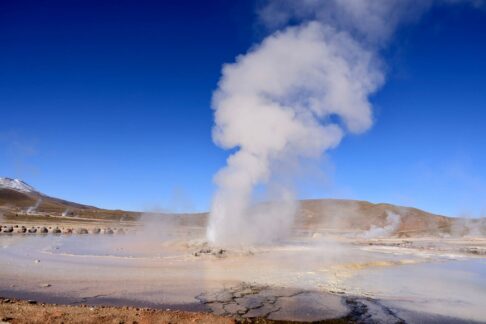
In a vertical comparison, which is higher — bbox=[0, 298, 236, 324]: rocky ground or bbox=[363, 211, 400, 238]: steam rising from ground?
bbox=[363, 211, 400, 238]: steam rising from ground

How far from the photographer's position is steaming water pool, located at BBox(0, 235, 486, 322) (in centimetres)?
1176

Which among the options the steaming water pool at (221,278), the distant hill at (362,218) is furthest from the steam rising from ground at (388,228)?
the steaming water pool at (221,278)


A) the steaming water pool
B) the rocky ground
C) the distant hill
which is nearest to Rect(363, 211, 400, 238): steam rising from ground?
the distant hill

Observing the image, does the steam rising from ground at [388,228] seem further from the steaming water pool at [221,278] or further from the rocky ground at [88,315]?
the rocky ground at [88,315]

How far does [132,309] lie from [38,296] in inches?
124

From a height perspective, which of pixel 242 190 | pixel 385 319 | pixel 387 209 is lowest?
pixel 385 319

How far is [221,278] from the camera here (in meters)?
15.4

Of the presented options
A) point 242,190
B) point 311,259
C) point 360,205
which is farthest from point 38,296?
point 360,205

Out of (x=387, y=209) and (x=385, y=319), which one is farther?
(x=387, y=209)

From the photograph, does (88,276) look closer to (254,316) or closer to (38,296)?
(38,296)

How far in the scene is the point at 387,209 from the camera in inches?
4225

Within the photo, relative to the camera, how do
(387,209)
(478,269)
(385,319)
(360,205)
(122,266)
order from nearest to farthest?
(385,319) < (122,266) < (478,269) < (387,209) < (360,205)

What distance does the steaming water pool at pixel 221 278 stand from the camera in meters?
11.8

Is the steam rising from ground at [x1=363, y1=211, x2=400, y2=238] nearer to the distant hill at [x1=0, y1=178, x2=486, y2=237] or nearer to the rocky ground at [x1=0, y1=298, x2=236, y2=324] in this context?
the distant hill at [x1=0, y1=178, x2=486, y2=237]
